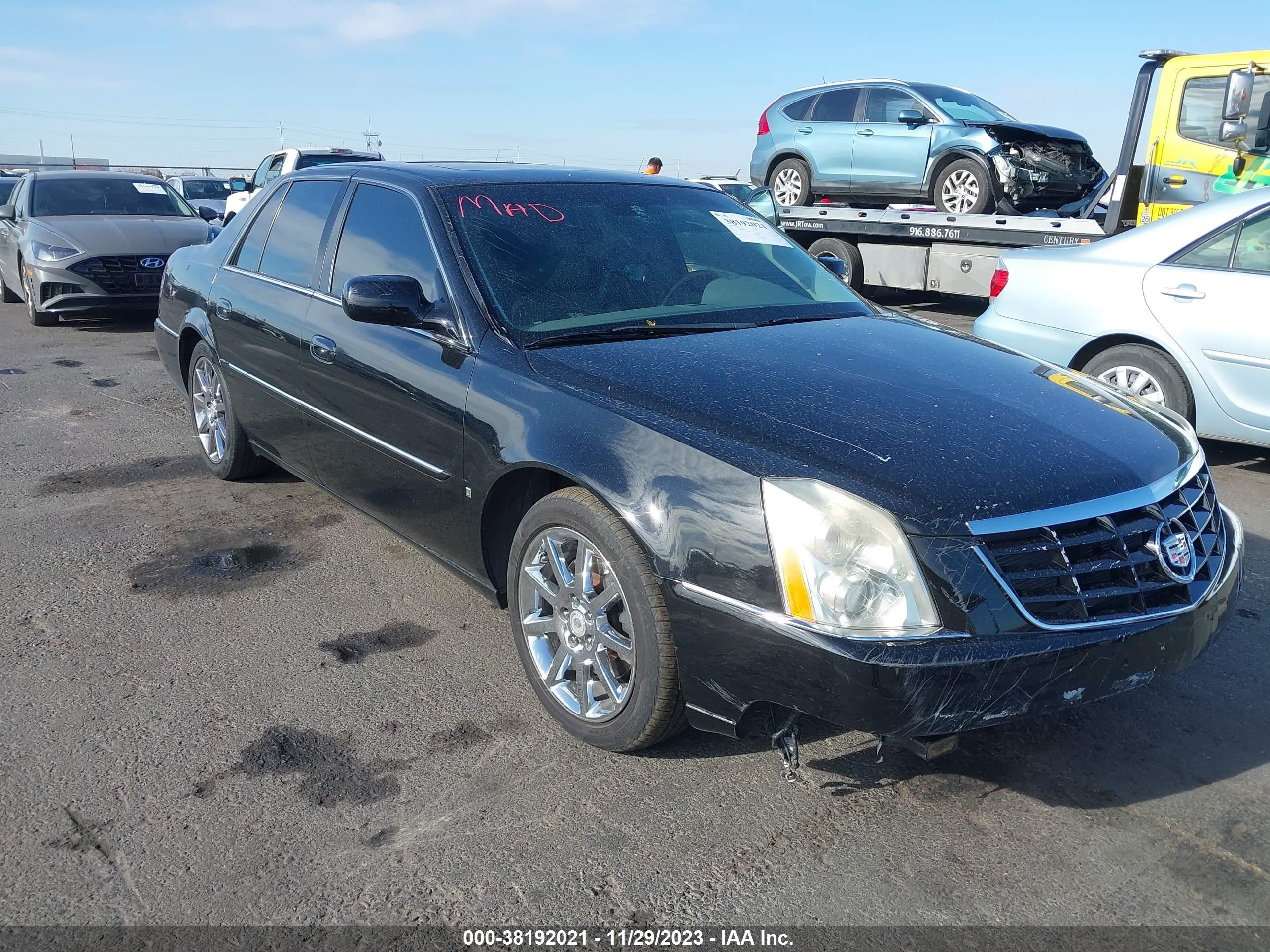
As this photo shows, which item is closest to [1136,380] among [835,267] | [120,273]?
[835,267]

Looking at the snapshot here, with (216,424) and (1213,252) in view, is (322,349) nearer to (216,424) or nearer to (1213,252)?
(216,424)

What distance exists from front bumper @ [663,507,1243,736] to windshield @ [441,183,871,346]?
4.08 ft

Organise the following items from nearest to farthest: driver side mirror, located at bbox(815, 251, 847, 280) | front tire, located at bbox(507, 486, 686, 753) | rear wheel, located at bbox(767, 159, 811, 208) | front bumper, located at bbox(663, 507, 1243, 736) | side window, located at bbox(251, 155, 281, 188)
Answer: front bumper, located at bbox(663, 507, 1243, 736) → front tire, located at bbox(507, 486, 686, 753) → driver side mirror, located at bbox(815, 251, 847, 280) → rear wheel, located at bbox(767, 159, 811, 208) → side window, located at bbox(251, 155, 281, 188)

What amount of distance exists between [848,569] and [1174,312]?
4.29 meters

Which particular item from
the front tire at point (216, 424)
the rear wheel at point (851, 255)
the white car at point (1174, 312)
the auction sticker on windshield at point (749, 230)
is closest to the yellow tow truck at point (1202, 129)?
the white car at point (1174, 312)

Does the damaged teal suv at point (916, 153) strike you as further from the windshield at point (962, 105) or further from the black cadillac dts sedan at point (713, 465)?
the black cadillac dts sedan at point (713, 465)

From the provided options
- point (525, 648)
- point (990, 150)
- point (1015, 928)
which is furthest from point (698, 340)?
point (990, 150)

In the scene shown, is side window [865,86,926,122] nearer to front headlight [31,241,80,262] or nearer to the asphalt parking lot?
the asphalt parking lot

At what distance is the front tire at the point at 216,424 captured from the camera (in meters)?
5.25

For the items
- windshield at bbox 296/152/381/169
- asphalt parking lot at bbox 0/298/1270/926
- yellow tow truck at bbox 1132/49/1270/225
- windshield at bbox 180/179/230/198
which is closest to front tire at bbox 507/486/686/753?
asphalt parking lot at bbox 0/298/1270/926

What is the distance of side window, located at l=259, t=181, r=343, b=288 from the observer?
4.42 metres

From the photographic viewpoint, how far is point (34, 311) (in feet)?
36.9

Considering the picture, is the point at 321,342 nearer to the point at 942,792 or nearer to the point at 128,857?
the point at 128,857

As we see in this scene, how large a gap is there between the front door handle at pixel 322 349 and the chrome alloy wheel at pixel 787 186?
32.5 ft
